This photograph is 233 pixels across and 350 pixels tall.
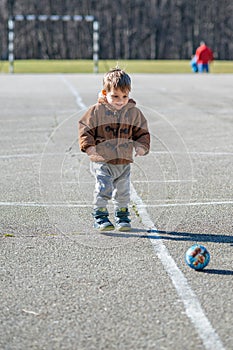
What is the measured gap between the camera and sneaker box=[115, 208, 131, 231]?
6.49 metres

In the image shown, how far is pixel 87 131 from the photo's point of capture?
6.39 meters

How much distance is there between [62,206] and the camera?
24.6 feet

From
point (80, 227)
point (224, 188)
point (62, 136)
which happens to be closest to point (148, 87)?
point (62, 136)

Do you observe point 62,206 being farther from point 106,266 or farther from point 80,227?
point 106,266

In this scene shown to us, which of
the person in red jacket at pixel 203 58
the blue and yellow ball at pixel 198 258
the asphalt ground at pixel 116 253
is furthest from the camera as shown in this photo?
the person in red jacket at pixel 203 58

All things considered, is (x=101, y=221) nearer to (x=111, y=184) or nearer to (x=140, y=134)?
(x=111, y=184)

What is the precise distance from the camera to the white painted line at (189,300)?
13.4ft

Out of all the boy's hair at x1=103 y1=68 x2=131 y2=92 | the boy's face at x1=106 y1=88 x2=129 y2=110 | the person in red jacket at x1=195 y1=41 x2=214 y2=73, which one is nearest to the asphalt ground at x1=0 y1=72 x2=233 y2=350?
the boy's face at x1=106 y1=88 x2=129 y2=110

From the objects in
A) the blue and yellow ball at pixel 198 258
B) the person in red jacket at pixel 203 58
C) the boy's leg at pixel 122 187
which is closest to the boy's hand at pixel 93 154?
the boy's leg at pixel 122 187

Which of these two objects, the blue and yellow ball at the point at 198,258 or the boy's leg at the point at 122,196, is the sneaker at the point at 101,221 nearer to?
the boy's leg at the point at 122,196

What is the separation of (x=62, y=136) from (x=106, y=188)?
6.46m

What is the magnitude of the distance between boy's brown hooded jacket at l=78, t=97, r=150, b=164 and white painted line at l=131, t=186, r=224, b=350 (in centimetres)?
67

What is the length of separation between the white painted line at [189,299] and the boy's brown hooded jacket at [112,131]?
667 millimetres

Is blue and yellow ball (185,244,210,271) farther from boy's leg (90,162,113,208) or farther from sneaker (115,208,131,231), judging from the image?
boy's leg (90,162,113,208)
